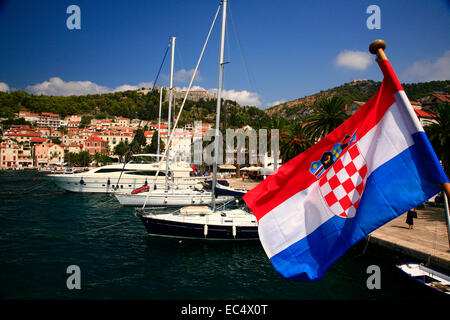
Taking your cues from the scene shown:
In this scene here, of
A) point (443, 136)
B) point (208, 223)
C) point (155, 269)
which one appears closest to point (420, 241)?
point (208, 223)

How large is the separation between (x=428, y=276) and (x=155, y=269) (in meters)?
11.2

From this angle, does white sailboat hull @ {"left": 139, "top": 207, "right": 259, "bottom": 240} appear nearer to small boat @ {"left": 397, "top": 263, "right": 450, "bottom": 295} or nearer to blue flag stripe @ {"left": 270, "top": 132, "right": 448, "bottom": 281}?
small boat @ {"left": 397, "top": 263, "right": 450, "bottom": 295}

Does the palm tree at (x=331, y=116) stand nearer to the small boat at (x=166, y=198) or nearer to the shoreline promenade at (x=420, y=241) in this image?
the small boat at (x=166, y=198)

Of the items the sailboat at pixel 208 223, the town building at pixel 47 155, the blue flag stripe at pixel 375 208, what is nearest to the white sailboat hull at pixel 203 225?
the sailboat at pixel 208 223

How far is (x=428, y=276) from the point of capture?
10.3m

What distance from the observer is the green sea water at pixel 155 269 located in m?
10.3

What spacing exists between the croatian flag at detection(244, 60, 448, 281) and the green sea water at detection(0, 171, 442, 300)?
6.47 meters

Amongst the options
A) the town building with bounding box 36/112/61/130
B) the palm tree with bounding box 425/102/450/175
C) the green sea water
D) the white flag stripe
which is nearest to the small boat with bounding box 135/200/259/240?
the green sea water

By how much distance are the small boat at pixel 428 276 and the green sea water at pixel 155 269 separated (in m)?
0.65

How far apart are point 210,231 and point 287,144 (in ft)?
76.6
